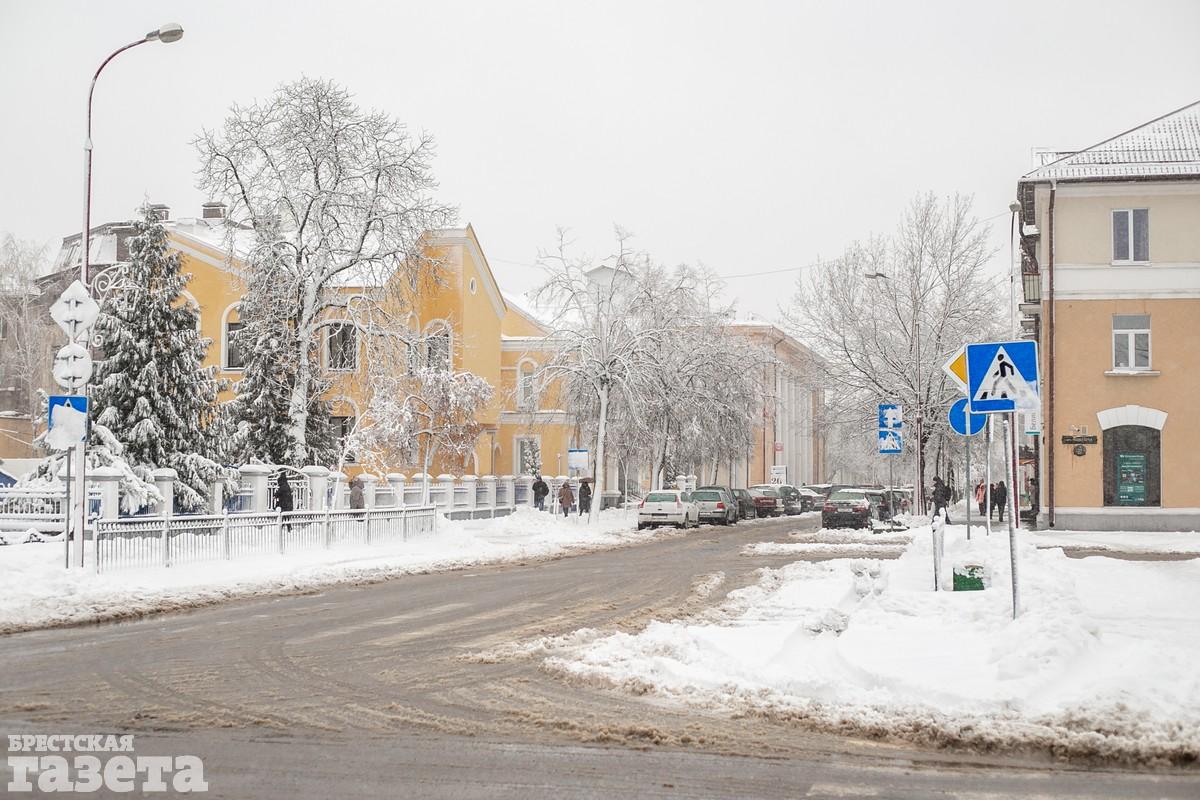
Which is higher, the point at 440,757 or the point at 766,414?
the point at 766,414

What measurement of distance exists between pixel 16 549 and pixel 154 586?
240 cm

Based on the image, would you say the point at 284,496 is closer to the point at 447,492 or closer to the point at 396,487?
the point at 396,487

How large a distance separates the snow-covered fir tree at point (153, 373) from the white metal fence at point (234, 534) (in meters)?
4.90

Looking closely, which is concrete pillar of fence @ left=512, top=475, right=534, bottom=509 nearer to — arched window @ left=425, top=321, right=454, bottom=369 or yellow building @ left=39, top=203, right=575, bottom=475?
yellow building @ left=39, top=203, right=575, bottom=475

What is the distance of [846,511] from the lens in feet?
140

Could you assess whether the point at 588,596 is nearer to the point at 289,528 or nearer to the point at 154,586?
the point at 154,586

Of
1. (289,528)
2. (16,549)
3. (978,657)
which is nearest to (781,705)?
(978,657)

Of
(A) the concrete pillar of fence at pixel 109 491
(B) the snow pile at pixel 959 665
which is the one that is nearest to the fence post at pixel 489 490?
(A) the concrete pillar of fence at pixel 109 491

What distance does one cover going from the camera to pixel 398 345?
44.5m

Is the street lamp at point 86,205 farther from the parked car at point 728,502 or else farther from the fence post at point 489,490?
the parked car at point 728,502

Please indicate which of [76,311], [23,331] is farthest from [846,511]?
[23,331]

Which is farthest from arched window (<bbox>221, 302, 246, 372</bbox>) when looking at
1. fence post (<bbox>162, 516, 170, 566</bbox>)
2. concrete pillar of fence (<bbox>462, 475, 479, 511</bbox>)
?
fence post (<bbox>162, 516, 170, 566</bbox>)

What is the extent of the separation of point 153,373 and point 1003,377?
2392 cm

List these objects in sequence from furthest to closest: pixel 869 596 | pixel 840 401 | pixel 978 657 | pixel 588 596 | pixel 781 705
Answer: pixel 840 401, pixel 588 596, pixel 869 596, pixel 978 657, pixel 781 705
